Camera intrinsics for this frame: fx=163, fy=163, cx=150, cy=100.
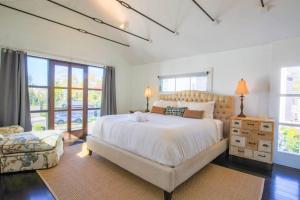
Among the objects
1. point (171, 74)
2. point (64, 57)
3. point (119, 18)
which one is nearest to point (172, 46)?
point (171, 74)

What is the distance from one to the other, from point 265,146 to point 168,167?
1.96 metres

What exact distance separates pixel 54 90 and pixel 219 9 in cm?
410

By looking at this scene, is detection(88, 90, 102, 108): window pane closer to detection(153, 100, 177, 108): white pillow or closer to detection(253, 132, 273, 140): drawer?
detection(153, 100, 177, 108): white pillow

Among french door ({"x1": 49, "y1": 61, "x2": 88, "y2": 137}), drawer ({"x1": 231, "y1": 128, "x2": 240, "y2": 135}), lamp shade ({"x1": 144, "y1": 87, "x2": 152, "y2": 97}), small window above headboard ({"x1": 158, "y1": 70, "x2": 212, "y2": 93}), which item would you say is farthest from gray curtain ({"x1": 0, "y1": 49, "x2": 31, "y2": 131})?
drawer ({"x1": 231, "y1": 128, "x2": 240, "y2": 135})

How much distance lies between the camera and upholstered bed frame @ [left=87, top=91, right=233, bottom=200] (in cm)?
186

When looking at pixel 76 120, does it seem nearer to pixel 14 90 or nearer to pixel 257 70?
pixel 14 90

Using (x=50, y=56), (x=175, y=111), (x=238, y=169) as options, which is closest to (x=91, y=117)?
(x=50, y=56)

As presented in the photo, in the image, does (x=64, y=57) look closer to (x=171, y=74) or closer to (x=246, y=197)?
(x=171, y=74)

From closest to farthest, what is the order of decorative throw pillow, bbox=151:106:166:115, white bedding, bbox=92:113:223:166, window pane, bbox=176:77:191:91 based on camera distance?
white bedding, bbox=92:113:223:166
decorative throw pillow, bbox=151:106:166:115
window pane, bbox=176:77:191:91

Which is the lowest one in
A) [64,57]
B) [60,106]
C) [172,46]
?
[60,106]

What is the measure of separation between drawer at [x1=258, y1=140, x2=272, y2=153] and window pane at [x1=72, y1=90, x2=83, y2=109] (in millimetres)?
4366

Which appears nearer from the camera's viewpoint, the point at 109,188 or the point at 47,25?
the point at 109,188

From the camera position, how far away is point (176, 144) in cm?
199

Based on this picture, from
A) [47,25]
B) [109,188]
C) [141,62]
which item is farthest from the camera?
[141,62]
